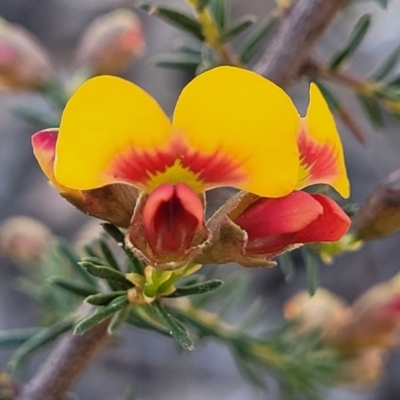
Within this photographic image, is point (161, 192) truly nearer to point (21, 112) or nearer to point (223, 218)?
point (223, 218)

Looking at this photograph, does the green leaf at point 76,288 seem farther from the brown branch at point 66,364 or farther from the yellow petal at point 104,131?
the yellow petal at point 104,131

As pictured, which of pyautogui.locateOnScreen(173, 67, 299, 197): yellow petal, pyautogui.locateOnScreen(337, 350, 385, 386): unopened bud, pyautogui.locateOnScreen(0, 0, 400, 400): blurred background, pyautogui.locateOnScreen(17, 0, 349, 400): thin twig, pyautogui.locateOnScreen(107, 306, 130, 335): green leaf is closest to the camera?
pyautogui.locateOnScreen(173, 67, 299, 197): yellow petal

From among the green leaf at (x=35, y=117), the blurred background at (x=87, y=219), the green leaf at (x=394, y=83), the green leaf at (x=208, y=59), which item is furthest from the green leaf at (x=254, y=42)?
the blurred background at (x=87, y=219)

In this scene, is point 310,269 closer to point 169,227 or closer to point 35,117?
point 169,227

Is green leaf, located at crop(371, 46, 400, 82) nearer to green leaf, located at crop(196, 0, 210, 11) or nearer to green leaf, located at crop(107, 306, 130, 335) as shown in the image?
green leaf, located at crop(196, 0, 210, 11)

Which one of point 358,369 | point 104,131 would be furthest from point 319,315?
point 104,131

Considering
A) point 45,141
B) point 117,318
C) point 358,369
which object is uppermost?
point 45,141

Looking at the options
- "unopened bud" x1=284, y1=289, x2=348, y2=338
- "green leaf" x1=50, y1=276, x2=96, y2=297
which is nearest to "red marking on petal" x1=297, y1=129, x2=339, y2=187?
"green leaf" x1=50, y1=276, x2=96, y2=297
